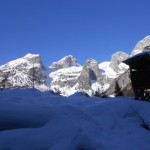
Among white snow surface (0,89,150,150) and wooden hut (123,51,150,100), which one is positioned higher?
wooden hut (123,51,150,100)

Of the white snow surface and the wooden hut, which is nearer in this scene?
the white snow surface

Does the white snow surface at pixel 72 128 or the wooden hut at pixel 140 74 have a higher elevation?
the wooden hut at pixel 140 74

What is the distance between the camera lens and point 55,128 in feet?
30.8

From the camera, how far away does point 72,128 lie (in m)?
9.59

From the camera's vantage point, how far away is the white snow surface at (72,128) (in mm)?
8578

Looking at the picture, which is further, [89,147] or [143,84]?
[143,84]

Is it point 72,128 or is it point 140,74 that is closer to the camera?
point 72,128

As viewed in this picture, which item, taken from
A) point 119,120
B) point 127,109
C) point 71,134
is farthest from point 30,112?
point 127,109

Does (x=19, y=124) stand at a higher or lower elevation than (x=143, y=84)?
lower

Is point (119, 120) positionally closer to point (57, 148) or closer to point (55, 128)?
point (55, 128)

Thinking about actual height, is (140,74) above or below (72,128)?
above

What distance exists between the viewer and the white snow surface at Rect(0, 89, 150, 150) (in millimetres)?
8578

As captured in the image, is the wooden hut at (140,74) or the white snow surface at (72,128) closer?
the white snow surface at (72,128)

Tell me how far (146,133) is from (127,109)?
7.19 feet
